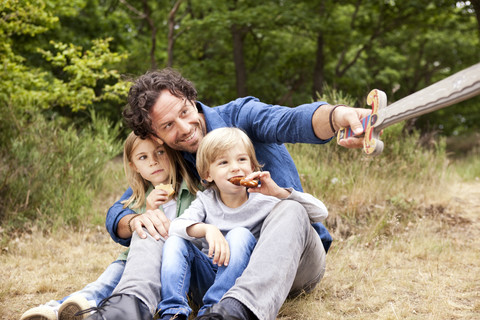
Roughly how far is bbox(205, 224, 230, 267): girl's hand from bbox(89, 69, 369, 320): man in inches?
5.7

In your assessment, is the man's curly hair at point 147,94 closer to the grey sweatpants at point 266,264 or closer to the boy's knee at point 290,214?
the grey sweatpants at point 266,264

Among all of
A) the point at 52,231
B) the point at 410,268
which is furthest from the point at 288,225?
the point at 52,231

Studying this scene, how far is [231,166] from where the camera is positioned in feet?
7.77

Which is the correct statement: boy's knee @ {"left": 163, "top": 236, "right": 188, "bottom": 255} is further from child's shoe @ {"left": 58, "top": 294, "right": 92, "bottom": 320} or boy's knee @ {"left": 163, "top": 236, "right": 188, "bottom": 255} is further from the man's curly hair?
the man's curly hair

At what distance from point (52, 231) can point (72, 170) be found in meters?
0.92

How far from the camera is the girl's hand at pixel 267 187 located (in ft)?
7.32

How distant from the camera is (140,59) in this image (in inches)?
497

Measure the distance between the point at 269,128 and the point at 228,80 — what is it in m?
11.0

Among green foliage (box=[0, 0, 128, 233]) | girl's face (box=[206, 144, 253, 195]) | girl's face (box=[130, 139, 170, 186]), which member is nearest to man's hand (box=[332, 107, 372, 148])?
girl's face (box=[206, 144, 253, 195])

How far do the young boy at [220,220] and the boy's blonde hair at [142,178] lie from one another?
0.24m

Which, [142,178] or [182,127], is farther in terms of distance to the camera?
[142,178]

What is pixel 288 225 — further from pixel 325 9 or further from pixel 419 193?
pixel 325 9

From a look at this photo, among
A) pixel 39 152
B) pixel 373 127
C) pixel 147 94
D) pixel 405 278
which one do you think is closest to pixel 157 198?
pixel 147 94

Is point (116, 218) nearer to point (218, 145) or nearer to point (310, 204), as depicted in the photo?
point (218, 145)
